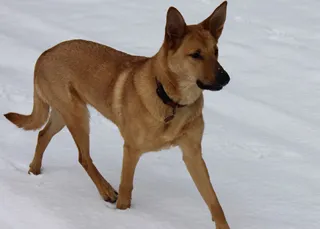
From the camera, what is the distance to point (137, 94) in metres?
3.80

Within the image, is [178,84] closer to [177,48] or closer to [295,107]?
[177,48]

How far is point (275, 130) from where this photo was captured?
18.6 feet

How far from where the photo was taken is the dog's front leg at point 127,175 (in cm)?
387

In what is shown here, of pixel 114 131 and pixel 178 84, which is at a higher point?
pixel 178 84

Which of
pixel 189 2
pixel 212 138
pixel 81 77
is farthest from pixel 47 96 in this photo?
pixel 189 2

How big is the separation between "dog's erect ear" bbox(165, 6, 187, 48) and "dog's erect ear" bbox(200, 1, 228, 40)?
210 millimetres

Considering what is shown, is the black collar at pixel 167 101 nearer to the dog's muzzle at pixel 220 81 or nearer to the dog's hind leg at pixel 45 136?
the dog's muzzle at pixel 220 81

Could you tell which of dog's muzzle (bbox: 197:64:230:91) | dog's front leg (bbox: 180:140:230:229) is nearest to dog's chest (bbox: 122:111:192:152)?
dog's front leg (bbox: 180:140:230:229)

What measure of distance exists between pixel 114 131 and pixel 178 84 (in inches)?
78.9

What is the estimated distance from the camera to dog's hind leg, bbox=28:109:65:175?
4531 millimetres

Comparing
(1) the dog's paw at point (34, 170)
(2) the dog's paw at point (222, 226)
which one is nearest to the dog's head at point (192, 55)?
(2) the dog's paw at point (222, 226)

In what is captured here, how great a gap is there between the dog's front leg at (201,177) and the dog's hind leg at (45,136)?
4.23ft

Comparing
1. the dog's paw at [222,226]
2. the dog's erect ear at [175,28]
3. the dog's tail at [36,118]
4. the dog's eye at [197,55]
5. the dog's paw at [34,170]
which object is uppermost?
the dog's erect ear at [175,28]

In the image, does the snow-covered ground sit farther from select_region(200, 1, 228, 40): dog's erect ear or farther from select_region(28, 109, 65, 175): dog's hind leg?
select_region(200, 1, 228, 40): dog's erect ear
